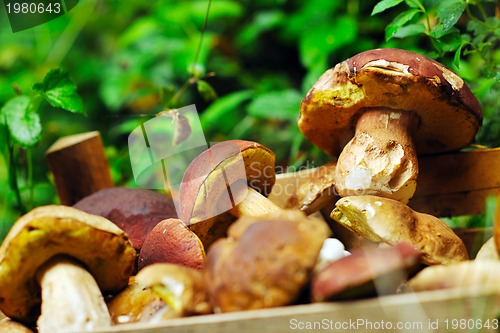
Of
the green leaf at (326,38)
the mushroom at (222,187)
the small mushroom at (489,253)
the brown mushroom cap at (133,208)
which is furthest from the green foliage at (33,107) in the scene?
the green leaf at (326,38)

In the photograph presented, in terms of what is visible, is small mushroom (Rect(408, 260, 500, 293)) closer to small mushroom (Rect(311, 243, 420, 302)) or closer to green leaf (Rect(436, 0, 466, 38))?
small mushroom (Rect(311, 243, 420, 302))

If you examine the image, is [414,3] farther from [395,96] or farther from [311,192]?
[311,192]

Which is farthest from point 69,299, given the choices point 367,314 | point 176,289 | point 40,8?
point 40,8

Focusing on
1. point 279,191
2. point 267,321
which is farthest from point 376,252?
point 279,191

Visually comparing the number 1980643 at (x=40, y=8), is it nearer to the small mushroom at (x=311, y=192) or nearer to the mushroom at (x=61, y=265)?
the small mushroom at (x=311, y=192)

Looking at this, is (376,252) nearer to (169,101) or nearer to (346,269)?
(346,269)

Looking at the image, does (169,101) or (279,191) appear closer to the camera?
(279,191)

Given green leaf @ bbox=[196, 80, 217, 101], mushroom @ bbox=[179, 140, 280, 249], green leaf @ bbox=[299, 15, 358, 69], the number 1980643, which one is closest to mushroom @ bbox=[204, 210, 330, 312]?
mushroom @ bbox=[179, 140, 280, 249]
